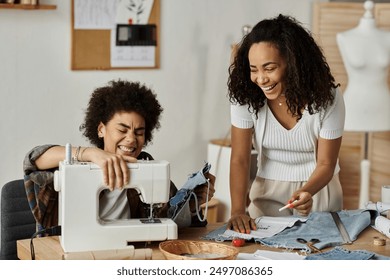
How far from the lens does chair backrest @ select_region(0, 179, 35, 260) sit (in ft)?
8.59

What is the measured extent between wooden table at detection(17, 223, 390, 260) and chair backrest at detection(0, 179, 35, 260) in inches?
13.7

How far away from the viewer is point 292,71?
2.59 meters

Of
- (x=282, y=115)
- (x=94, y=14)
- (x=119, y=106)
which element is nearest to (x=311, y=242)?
(x=282, y=115)

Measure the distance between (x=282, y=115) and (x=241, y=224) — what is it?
1.54 ft

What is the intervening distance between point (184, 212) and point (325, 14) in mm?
2632

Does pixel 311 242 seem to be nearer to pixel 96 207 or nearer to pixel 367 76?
pixel 96 207

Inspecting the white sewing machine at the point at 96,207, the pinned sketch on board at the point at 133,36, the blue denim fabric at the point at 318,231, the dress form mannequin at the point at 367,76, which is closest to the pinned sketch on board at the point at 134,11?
the pinned sketch on board at the point at 133,36

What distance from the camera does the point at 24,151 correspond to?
4180 mm

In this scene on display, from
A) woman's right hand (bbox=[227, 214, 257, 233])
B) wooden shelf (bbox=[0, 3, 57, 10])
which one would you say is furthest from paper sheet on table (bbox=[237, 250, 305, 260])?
wooden shelf (bbox=[0, 3, 57, 10])

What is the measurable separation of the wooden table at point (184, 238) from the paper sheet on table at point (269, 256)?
45 mm

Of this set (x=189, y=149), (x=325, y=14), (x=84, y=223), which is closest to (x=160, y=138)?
(x=189, y=149)

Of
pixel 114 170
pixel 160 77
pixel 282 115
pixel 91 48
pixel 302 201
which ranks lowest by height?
pixel 302 201

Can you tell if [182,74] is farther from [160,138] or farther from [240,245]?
[240,245]
